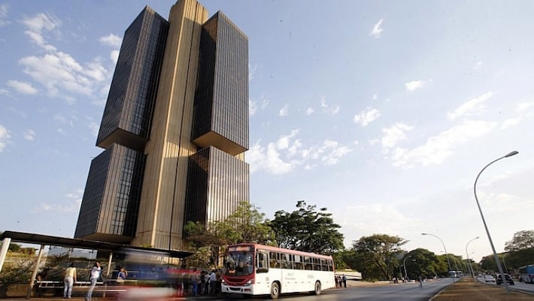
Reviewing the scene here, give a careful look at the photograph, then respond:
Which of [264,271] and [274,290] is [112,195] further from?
[264,271]

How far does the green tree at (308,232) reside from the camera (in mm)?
48562

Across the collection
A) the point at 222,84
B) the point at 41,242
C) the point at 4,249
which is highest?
the point at 222,84

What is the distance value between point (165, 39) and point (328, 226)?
5693 cm

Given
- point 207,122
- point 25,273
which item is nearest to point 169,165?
point 207,122

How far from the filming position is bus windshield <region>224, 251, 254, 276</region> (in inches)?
550

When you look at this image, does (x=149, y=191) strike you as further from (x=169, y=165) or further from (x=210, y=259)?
(x=210, y=259)

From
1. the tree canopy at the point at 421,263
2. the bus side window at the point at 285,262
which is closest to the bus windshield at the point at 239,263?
the bus side window at the point at 285,262

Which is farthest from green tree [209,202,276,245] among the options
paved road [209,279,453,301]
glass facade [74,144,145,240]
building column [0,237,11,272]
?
glass facade [74,144,145,240]

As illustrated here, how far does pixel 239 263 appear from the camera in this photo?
563 inches

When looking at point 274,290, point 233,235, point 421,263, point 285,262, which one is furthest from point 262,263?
point 421,263

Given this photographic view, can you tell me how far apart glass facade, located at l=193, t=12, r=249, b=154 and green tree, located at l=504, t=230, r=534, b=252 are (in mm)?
73471

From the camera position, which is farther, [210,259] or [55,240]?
[210,259]

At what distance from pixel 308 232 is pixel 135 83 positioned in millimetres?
46484

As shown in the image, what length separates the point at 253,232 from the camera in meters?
32.0
